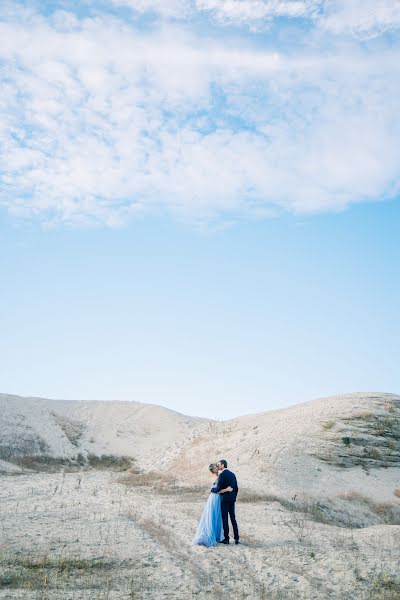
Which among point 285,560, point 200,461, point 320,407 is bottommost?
point 285,560

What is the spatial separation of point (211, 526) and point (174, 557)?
1.35 metres

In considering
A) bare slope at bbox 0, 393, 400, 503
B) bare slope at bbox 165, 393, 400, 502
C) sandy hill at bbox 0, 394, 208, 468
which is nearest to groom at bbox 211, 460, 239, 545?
bare slope at bbox 0, 393, 400, 503

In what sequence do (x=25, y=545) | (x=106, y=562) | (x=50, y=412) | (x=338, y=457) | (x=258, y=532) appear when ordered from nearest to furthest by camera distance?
(x=106, y=562) → (x=25, y=545) → (x=258, y=532) → (x=338, y=457) → (x=50, y=412)

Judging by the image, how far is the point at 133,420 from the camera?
138ft

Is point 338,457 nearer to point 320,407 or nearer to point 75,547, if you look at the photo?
point 320,407

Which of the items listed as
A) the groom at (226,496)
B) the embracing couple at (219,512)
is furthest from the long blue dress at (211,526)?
the groom at (226,496)

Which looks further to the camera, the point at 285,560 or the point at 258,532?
the point at 258,532

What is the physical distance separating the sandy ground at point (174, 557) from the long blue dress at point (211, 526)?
0.26 meters

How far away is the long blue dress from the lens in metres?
11.8

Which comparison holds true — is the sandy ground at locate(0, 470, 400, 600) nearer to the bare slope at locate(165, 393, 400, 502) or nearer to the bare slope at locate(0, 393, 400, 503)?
the bare slope at locate(165, 393, 400, 502)

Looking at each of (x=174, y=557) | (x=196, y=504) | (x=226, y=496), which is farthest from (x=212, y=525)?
(x=196, y=504)

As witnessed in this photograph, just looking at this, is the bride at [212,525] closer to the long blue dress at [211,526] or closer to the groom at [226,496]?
the long blue dress at [211,526]

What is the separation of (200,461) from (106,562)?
17401 millimetres

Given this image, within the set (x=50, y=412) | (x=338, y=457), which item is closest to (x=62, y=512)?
(x=338, y=457)
